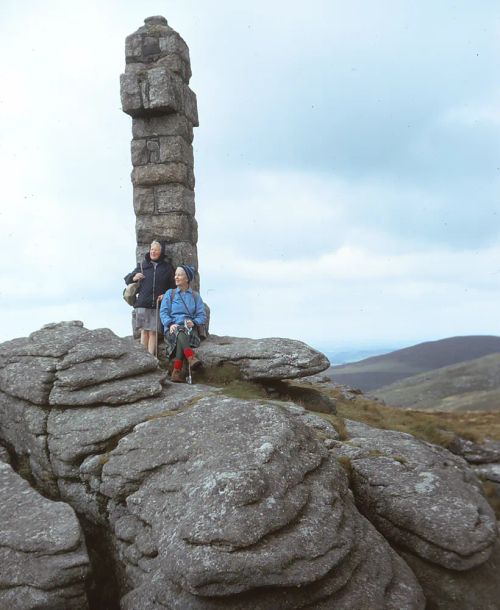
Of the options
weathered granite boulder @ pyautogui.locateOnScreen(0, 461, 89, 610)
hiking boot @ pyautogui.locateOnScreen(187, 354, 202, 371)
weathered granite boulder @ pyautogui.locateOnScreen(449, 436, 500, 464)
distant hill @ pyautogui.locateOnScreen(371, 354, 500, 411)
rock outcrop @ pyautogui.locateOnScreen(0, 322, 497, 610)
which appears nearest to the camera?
rock outcrop @ pyautogui.locateOnScreen(0, 322, 497, 610)

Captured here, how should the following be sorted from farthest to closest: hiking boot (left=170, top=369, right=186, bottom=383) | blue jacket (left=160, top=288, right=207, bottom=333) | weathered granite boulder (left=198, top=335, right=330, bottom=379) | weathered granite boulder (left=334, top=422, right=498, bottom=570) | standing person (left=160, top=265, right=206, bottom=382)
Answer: blue jacket (left=160, top=288, right=207, bottom=333), standing person (left=160, top=265, right=206, bottom=382), hiking boot (left=170, top=369, right=186, bottom=383), weathered granite boulder (left=198, top=335, right=330, bottom=379), weathered granite boulder (left=334, top=422, right=498, bottom=570)

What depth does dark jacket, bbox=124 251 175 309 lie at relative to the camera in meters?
21.1

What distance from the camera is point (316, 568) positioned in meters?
8.45

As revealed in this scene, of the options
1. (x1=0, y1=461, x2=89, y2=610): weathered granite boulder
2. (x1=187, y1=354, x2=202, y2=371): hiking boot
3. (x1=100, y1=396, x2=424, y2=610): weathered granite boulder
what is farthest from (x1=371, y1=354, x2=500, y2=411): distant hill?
(x1=0, y1=461, x2=89, y2=610): weathered granite boulder

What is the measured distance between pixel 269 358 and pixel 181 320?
10.9 ft

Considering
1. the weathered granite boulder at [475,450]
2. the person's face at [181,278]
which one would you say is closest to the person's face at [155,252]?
the person's face at [181,278]

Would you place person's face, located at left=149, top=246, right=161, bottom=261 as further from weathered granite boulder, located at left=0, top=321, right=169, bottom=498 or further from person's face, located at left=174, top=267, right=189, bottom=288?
weathered granite boulder, located at left=0, top=321, right=169, bottom=498

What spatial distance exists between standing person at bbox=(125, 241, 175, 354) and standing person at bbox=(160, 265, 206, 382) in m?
2.28

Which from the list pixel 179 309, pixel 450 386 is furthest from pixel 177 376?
pixel 450 386

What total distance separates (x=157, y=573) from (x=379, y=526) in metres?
4.56

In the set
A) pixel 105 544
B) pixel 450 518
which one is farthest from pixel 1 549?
pixel 450 518

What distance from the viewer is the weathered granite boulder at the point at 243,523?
8.34 metres

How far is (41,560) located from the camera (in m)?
9.34

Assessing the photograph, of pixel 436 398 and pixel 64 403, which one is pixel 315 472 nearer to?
pixel 64 403
